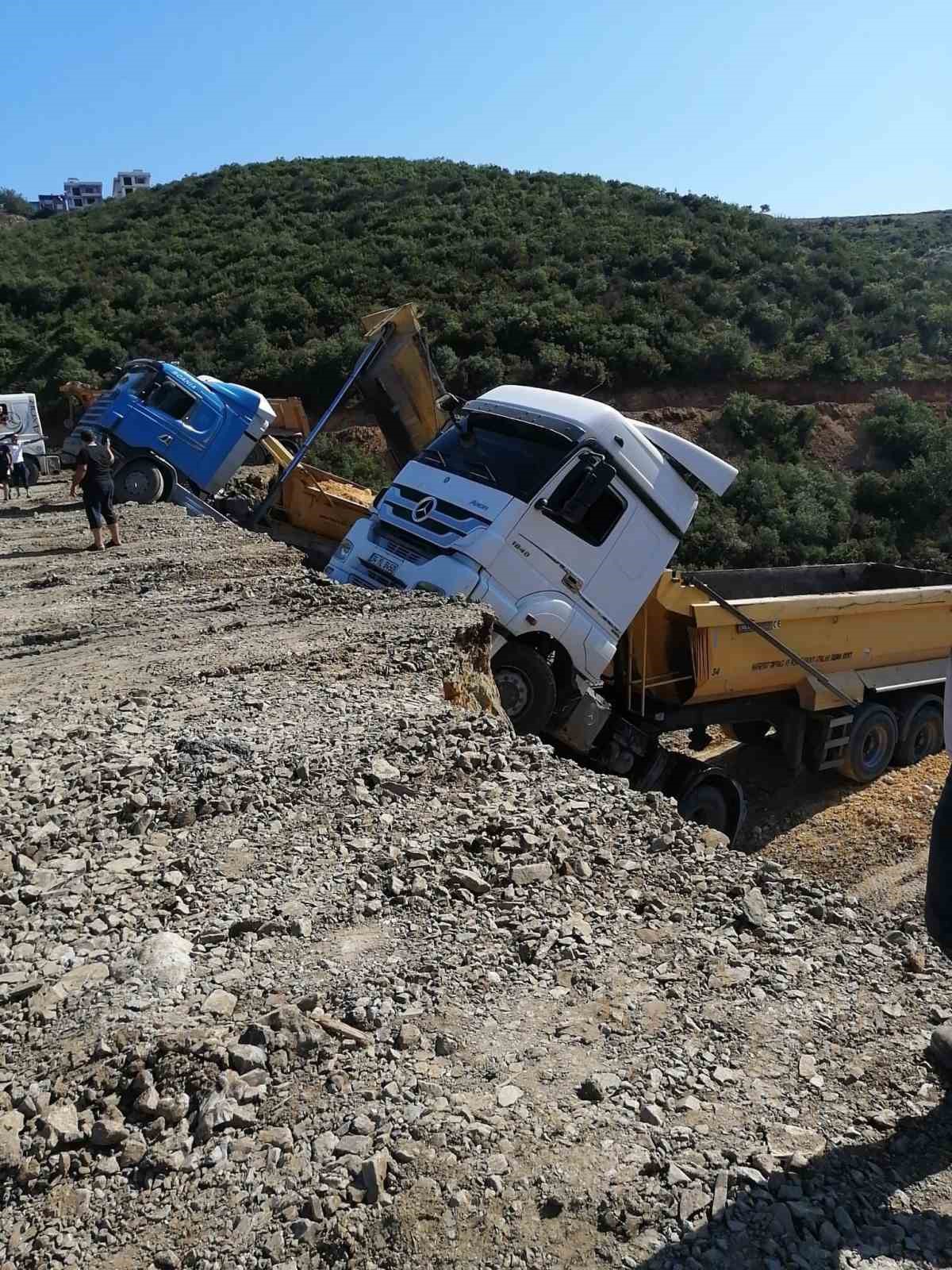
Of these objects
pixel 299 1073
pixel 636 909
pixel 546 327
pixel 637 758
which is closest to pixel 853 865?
pixel 637 758

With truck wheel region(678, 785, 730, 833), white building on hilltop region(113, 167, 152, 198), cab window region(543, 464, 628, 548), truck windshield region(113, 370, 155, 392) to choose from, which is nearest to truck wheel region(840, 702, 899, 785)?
truck wheel region(678, 785, 730, 833)

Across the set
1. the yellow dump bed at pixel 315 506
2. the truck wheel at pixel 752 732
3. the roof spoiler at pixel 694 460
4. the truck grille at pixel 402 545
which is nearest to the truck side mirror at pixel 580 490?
the roof spoiler at pixel 694 460

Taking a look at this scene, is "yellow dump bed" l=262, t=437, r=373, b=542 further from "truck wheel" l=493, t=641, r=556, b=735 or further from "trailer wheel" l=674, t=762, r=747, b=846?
"trailer wheel" l=674, t=762, r=747, b=846

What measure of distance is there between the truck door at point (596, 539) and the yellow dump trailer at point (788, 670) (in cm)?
45

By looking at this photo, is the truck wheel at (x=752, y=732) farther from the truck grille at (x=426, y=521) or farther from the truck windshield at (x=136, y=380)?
the truck windshield at (x=136, y=380)

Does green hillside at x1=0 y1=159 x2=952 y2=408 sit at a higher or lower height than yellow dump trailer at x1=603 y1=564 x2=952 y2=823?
higher

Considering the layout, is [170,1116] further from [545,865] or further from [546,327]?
[546,327]

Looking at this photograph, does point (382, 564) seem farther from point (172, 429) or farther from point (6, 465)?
point (6, 465)

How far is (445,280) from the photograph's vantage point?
33969mm

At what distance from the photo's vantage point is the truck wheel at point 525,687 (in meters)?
8.33

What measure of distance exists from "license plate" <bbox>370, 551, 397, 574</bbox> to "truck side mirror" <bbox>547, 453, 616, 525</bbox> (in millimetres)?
1482

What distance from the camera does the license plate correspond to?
9094 millimetres

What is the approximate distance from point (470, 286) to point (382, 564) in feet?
88.8

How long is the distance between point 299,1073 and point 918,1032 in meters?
2.26
